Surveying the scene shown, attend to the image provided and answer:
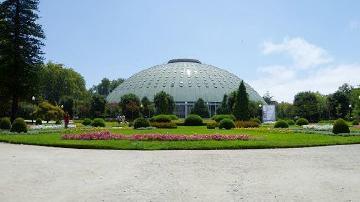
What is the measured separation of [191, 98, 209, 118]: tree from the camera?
90250 millimetres

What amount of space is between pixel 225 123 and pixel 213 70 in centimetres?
7480

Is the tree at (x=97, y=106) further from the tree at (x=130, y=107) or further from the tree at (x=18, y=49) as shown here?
the tree at (x=18, y=49)

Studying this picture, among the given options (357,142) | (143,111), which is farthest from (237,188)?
(143,111)

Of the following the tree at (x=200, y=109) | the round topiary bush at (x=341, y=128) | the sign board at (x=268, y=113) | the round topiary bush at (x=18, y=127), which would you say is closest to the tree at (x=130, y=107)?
the tree at (x=200, y=109)

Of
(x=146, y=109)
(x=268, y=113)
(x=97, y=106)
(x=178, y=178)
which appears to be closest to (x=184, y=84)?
(x=146, y=109)

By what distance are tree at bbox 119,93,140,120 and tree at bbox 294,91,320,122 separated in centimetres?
3201

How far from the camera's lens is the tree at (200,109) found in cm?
9025

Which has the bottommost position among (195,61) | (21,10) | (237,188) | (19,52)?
(237,188)

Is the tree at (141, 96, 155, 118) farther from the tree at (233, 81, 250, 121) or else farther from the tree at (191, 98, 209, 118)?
the tree at (233, 81, 250, 121)

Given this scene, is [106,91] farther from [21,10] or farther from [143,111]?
[21,10]

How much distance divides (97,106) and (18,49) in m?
48.1

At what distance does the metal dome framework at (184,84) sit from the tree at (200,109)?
6682 mm

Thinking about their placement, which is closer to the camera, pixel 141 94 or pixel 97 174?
pixel 97 174

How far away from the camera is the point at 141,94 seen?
3947 inches
